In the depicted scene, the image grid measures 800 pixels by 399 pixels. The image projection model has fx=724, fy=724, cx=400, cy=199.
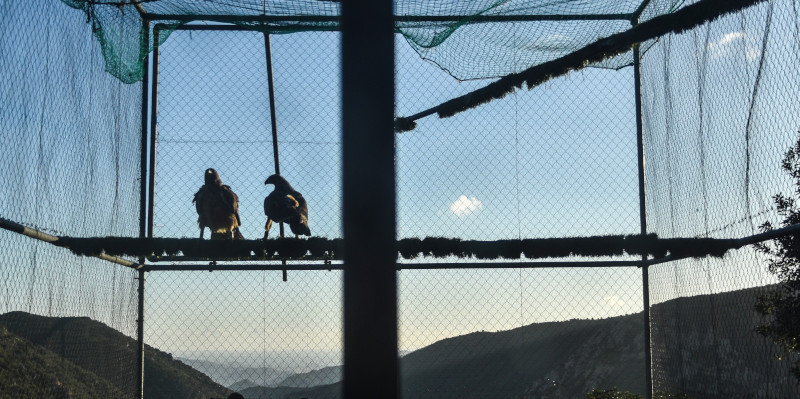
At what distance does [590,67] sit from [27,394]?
3.85 metres

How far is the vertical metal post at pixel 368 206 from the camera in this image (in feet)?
4.53

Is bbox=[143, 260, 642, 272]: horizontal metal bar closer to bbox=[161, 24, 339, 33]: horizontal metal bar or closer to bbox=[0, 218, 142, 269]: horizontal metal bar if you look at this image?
bbox=[0, 218, 142, 269]: horizontal metal bar

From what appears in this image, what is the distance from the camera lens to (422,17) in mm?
5035

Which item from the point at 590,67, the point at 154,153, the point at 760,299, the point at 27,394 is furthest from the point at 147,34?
the point at 760,299

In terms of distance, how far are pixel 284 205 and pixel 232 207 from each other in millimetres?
614

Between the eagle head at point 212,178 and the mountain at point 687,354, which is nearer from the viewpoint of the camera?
the mountain at point 687,354

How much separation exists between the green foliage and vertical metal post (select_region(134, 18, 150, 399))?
388 cm

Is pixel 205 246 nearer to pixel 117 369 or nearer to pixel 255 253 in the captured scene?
pixel 255 253

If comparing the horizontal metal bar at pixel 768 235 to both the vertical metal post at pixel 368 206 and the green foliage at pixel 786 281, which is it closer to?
the green foliage at pixel 786 281

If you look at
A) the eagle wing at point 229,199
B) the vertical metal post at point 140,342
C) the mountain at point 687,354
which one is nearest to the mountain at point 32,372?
the vertical metal post at point 140,342

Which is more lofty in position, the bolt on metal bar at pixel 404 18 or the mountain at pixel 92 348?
the bolt on metal bar at pixel 404 18

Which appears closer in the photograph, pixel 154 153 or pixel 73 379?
pixel 73 379

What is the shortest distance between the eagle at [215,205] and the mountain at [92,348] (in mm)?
978

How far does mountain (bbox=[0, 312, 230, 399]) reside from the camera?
11.2 feet
